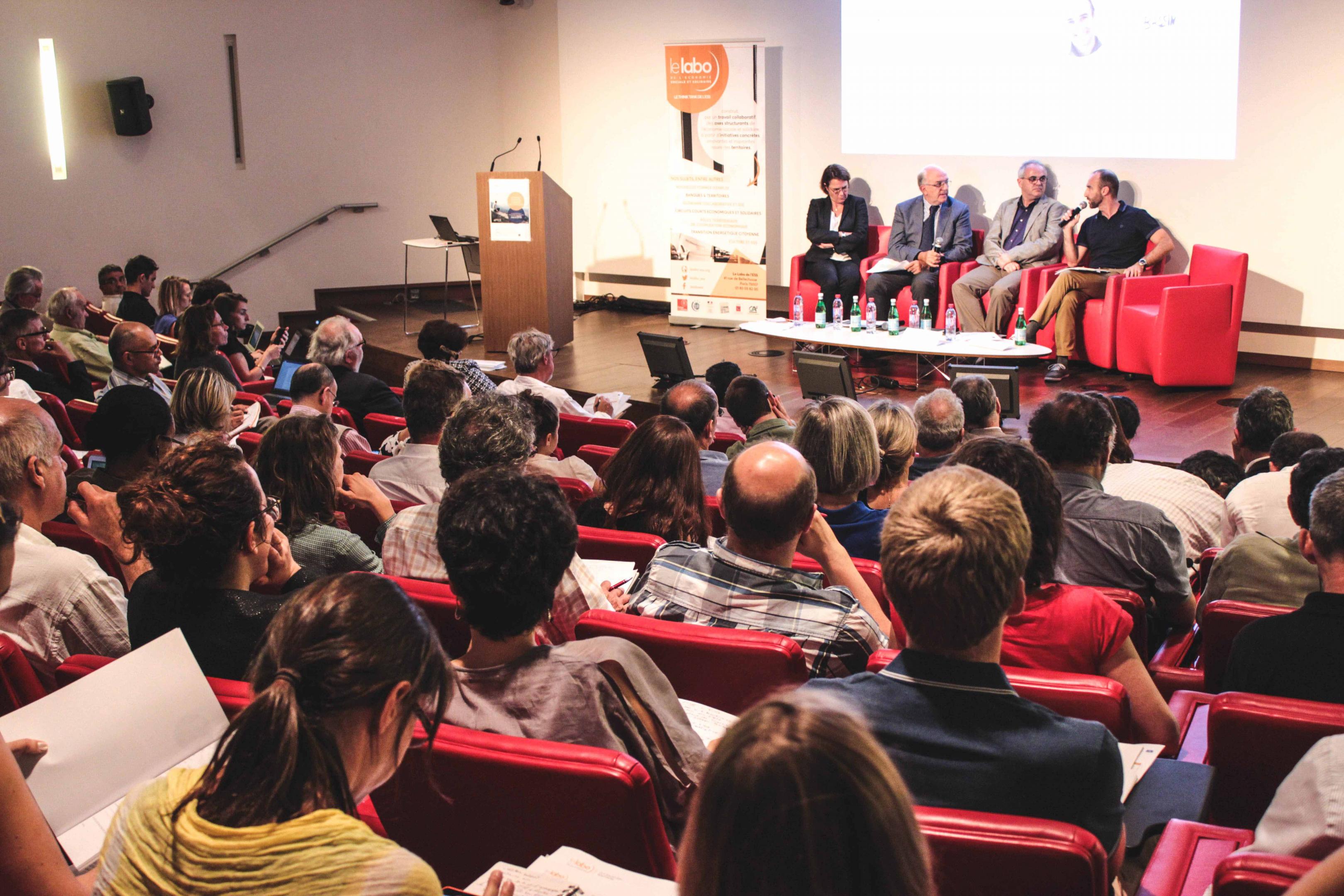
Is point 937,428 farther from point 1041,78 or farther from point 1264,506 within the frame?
point 1041,78

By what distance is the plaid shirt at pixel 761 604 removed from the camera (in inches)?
85.5

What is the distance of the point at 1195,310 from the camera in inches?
268

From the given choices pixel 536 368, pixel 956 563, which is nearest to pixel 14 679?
pixel 956 563

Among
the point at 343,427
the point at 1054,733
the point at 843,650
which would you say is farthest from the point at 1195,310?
the point at 1054,733

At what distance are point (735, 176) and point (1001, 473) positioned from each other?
761cm

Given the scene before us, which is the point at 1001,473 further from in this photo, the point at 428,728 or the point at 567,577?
the point at 428,728

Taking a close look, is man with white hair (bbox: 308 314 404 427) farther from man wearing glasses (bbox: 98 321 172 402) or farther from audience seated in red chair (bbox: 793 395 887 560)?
audience seated in red chair (bbox: 793 395 887 560)

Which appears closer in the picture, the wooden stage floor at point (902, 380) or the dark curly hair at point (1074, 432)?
the dark curly hair at point (1074, 432)

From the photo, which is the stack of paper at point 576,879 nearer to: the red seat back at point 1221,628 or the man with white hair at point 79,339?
the red seat back at point 1221,628

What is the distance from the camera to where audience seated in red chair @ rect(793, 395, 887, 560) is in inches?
119

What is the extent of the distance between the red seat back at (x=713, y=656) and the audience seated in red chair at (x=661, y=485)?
0.88 meters

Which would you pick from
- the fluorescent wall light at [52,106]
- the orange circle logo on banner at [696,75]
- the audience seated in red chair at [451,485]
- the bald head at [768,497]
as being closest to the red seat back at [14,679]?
the audience seated in red chair at [451,485]

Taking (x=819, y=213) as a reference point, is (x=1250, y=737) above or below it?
below

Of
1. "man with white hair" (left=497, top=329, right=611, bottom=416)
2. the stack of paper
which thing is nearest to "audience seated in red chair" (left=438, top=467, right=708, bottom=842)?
the stack of paper
